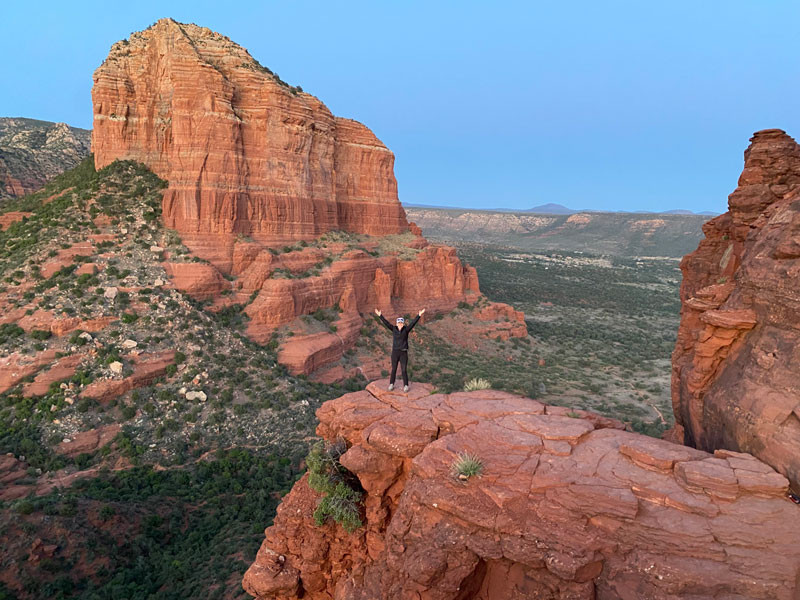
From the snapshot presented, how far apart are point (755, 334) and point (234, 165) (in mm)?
30554

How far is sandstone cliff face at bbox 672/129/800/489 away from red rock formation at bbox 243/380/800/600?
0.93 metres

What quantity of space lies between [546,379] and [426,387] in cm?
2564

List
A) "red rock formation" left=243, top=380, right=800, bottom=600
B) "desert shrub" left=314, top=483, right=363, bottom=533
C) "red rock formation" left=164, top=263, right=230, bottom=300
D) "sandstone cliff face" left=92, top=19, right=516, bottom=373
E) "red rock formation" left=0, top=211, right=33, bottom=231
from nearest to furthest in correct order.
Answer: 1. "red rock formation" left=243, top=380, right=800, bottom=600
2. "desert shrub" left=314, top=483, right=363, bottom=533
3. "red rock formation" left=164, top=263, right=230, bottom=300
4. "sandstone cliff face" left=92, top=19, right=516, bottom=373
5. "red rock formation" left=0, top=211, right=33, bottom=231

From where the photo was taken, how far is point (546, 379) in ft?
116

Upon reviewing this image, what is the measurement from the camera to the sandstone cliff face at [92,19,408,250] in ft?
96.8

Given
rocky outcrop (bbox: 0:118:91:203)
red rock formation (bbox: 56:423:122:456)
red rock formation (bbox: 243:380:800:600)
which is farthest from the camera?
rocky outcrop (bbox: 0:118:91:203)

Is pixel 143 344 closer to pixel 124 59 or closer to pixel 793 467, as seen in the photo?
pixel 124 59

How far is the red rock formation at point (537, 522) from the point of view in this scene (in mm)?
6664

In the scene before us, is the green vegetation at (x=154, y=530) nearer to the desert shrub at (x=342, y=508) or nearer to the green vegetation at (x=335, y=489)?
the desert shrub at (x=342, y=508)

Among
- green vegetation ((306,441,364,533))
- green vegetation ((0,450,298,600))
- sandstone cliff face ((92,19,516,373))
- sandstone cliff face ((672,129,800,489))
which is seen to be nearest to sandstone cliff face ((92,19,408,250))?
sandstone cliff face ((92,19,516,373))

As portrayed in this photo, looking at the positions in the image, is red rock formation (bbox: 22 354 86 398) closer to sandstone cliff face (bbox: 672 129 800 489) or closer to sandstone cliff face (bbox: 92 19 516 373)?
sandstone cliff face (bbox: 92 19 516 373)

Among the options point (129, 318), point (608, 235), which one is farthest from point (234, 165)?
point (608, 235)

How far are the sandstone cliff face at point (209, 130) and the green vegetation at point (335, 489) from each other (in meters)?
24.2

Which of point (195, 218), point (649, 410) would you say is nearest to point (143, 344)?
point (195, 218)
